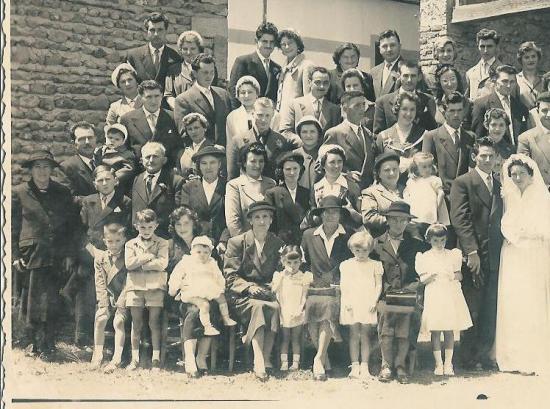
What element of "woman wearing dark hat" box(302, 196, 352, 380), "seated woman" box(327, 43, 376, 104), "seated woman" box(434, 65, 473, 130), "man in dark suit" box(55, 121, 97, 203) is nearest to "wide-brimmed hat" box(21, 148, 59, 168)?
"man in dark suit" box(55, 121, 97, 203)

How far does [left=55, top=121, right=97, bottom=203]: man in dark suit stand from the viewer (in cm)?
643

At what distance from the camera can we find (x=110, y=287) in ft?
20.0

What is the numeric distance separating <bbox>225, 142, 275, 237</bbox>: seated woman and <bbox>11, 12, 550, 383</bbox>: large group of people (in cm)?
1

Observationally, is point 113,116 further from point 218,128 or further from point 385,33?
point 385,33

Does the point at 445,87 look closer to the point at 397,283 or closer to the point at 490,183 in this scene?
the point at 490,183

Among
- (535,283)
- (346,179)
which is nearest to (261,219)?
(346,179)

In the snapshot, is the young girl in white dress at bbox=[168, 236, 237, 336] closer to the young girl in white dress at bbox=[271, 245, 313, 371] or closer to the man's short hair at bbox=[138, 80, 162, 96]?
the young girl in white dress at bbox=[271, 245, 313, 371]

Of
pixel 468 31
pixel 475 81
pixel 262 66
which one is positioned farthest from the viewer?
pixel 468 31

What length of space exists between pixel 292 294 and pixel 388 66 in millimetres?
2323

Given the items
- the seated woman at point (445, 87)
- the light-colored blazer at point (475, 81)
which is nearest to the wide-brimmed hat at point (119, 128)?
the seated woman at point (445, 87)

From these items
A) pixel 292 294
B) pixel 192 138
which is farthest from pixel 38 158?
pixel 292 294

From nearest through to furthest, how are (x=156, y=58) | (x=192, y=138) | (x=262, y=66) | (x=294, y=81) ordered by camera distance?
(x=192, y=138)
(x=294, y=81)
(x=262, y=66)
(x=156, y=58)

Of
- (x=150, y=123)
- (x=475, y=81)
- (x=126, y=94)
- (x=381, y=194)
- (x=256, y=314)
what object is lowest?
(x=256, y=314)

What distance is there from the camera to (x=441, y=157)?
6.28 metres
